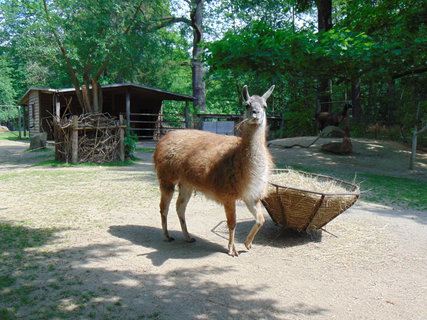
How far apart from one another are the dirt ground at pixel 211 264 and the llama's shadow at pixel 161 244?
0.02 m

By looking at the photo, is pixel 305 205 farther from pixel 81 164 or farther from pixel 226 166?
pixel 81 164

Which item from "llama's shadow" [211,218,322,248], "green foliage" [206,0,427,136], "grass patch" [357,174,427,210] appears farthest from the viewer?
"green foliage" [206,0,427,136]

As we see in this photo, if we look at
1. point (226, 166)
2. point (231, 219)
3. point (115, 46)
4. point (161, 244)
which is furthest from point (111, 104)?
point (231, 219)

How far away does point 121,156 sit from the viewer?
540 inches

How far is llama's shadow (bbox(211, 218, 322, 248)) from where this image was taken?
499cm

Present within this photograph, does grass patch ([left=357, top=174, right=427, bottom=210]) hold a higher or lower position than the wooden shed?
lower

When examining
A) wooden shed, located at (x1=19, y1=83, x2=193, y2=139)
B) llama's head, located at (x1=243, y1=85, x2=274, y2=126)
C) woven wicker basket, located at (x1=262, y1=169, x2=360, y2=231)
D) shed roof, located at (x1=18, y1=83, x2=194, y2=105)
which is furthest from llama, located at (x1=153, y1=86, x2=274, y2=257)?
wooden shed, located at (x1=19, y1=83, x2=193, y2=139)

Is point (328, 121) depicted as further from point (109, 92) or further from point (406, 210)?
point (109, 92)

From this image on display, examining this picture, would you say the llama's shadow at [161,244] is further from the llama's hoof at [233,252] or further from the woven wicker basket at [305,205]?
the woven wicker basket at [305,205]

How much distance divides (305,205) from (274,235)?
0.93 m

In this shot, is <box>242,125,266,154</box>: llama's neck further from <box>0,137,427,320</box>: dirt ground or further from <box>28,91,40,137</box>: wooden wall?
<box>28,91,40,137</box>: wooden wall

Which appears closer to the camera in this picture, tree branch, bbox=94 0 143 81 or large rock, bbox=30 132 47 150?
tree branch, bbox=94 0 143 81

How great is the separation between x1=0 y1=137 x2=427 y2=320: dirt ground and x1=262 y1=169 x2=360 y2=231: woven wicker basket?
0.34 metres

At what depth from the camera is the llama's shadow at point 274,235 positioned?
499 cm
